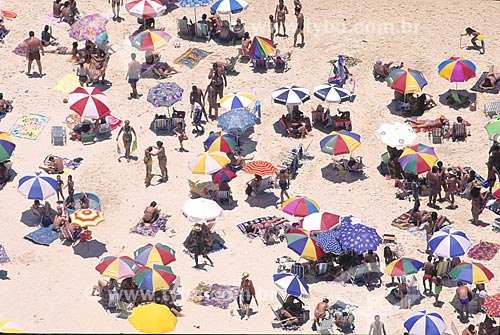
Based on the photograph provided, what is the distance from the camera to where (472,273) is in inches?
1236

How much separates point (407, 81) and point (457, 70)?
1.91 m

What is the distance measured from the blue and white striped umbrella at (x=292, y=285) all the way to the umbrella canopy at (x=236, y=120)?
8.39 meters

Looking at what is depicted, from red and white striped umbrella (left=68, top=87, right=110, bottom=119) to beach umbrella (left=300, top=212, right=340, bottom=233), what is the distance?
8.81 metres

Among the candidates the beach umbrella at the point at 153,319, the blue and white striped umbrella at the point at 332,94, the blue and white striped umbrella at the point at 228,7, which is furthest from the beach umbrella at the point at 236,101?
the beach umbrella at the point at 153,319

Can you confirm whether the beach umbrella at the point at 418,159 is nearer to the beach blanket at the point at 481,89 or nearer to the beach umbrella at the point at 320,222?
the beach umbrella at the point at 320,222

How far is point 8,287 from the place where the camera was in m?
32.5

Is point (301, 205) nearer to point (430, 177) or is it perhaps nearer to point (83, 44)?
point (430, 177)

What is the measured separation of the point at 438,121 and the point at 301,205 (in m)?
8.02

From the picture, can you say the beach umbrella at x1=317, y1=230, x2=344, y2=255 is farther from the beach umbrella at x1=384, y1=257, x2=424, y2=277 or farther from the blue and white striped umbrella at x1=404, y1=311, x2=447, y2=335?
the blue and white striped umbrella at x1=404, y1=311, x2=447, y2=335

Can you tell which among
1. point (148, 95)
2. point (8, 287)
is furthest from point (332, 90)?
point (8, 287)

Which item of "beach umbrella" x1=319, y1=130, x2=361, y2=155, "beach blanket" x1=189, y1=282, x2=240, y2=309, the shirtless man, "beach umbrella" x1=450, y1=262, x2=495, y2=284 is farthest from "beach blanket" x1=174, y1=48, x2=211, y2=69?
"beach umbrella" x1=450, y1=262, x2=495, y2=284

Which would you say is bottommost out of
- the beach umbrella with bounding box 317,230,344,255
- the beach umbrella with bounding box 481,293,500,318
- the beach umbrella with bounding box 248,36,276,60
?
the beach umbrella with bounding box 481,293,500,318

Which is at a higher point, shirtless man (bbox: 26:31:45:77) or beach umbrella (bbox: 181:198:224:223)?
shirtless man (bbox: 26:31:45:77)

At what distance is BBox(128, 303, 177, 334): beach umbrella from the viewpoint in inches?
1097
